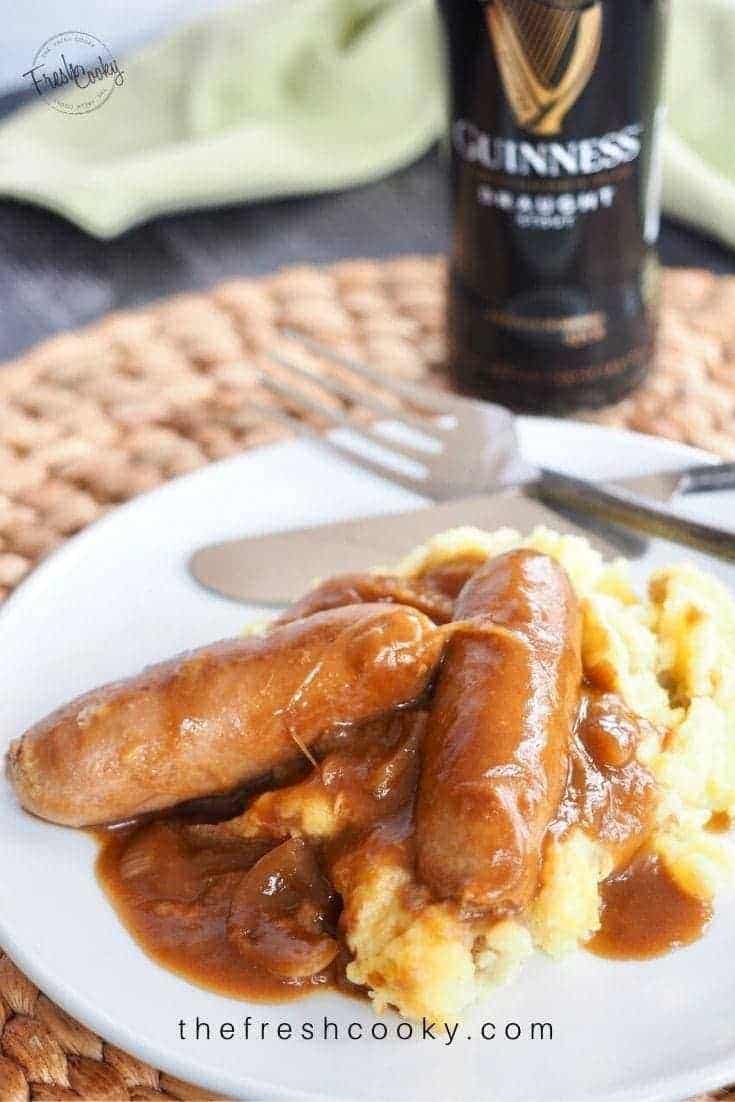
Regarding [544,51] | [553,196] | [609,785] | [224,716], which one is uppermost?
[544,51]

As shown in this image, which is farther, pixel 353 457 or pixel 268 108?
pixel 268 108

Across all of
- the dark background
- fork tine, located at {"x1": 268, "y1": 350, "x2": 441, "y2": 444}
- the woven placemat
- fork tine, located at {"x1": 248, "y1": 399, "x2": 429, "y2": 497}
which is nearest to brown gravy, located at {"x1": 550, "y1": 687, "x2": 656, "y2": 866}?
fork tine, located at {"x1": 248, "y1": 399, "x2": 429, "y2": 497}

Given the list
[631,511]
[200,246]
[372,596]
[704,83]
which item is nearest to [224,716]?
[372,596]

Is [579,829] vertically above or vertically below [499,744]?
below

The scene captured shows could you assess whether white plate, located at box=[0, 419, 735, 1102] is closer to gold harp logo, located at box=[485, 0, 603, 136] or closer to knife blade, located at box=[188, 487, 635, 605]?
knife blade, located at box=[188, 487, 635, 605]

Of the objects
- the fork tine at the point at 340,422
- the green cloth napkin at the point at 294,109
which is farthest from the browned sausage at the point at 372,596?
the green cloth napkin at the point at 294,109

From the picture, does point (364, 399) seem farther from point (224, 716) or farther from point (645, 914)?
point (645, 914)
